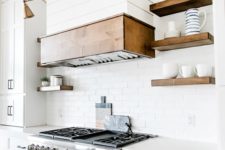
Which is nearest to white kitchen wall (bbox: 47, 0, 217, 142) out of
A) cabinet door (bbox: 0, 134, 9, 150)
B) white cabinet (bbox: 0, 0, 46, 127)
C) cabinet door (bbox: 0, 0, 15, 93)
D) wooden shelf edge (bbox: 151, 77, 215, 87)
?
wooden shelf edge (bbox: 151, 77, 215, 87)

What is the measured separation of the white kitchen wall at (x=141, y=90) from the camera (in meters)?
2.21

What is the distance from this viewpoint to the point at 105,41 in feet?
7.37

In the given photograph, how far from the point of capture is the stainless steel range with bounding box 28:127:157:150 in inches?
80.9

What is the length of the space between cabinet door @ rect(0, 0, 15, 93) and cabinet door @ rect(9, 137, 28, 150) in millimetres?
723

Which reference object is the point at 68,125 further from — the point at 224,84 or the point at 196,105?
the point at 224,84

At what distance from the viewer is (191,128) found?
7.41 feet

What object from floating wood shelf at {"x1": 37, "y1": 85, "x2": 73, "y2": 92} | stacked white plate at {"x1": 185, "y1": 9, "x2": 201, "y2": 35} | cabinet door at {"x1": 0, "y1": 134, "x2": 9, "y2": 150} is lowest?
cabinet door at {"x1": 0, "y1": 134, "x2": 9, "y2": 150}

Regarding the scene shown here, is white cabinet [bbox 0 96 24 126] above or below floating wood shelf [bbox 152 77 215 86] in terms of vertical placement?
below

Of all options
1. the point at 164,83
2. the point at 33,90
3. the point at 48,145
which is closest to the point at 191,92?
the point at 164,83

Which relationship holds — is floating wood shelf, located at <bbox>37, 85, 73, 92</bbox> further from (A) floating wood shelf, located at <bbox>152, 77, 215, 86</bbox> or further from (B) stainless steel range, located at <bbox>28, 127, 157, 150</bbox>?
(A) floating wood shelf, located at <bbox>152, 77, 215, 86</bbox>

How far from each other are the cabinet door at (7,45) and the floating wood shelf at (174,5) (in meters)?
A: 2.04

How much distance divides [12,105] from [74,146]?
5.22ft

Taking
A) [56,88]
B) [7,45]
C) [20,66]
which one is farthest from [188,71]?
[7,45]

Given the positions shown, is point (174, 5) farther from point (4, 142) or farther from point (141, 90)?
point (4, 142)
